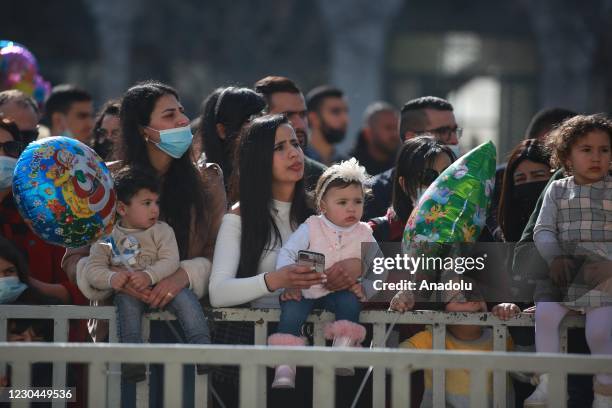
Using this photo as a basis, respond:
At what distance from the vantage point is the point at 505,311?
155 inches


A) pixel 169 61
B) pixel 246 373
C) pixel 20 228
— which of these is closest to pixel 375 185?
pixel 20 228

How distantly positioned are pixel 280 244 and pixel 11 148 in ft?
4.14

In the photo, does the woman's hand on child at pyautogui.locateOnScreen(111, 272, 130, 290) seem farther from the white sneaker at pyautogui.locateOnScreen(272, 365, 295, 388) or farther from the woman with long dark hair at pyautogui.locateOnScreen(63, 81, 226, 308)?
the white sneaker at pyautogui.locateOnScreen(272, 365, 295, 388)

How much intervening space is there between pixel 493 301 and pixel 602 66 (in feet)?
45.3

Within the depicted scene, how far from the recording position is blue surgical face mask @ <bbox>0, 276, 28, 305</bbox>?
4.21m

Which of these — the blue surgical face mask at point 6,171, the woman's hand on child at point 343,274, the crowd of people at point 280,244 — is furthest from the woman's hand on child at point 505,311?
the blue surgical face mask at point 6,171

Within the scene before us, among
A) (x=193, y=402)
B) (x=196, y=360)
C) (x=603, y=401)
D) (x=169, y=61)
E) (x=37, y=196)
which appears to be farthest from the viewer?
(x=169, y=61)

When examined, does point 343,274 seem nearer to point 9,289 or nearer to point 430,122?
point 9,289

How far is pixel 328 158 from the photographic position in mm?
7574

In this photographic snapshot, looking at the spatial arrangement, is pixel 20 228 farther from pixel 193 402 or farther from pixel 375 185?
pixel 375 185

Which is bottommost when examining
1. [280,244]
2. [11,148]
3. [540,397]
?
[540,397]

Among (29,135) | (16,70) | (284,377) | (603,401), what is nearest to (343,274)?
(284,377)

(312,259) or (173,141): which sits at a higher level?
(173,141)

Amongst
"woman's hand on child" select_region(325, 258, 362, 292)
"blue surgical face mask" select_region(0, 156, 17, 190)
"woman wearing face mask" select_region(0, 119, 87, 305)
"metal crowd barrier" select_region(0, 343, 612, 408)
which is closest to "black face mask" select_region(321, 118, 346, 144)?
"woman wearing face mask" select_region(0, 119, 87, 305)
